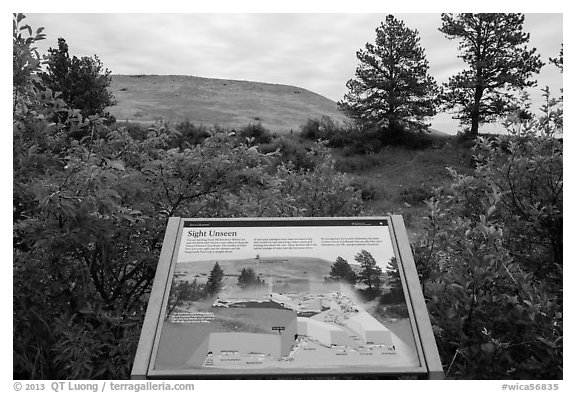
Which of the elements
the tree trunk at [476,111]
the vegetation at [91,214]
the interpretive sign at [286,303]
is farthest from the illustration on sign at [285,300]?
the tree trunk at [476,111]

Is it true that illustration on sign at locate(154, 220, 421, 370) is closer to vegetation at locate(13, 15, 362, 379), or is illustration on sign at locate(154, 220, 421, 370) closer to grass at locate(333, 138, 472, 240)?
vegetation at locate(13, 15, 362, 379)

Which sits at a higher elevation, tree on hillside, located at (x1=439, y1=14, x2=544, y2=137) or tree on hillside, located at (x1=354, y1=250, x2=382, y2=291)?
tree on hillside, located at (x1=439, y1=14, x2=544, y2=137)

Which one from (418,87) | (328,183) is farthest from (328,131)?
(328,183)

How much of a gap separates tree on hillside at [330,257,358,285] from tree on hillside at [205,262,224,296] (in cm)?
57

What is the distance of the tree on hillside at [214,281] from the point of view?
2.71 m

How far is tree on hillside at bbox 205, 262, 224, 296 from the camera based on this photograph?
8.89 feet

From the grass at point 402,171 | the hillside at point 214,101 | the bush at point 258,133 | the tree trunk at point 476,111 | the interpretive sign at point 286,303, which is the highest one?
the hillside at point 214,101

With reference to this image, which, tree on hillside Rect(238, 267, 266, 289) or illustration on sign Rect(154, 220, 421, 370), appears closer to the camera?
illustration on sign Rect(154, 220, 421, 370)

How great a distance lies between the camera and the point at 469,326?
2.90 meters

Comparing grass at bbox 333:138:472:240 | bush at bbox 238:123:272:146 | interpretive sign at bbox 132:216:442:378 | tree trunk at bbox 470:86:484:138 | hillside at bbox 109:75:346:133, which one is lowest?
interpretive sign at bbox 132:216:442:378

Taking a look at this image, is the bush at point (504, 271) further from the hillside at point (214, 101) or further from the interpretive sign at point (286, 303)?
the hillside at point (214, 101)

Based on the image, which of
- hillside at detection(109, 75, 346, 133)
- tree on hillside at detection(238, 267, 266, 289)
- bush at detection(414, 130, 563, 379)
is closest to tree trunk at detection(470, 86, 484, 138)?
hillside at detection(109, 75, 346, 133)

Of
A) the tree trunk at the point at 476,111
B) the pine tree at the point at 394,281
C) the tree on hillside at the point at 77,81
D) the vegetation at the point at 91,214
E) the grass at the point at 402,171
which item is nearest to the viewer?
the pine tree at the point at 394,281
